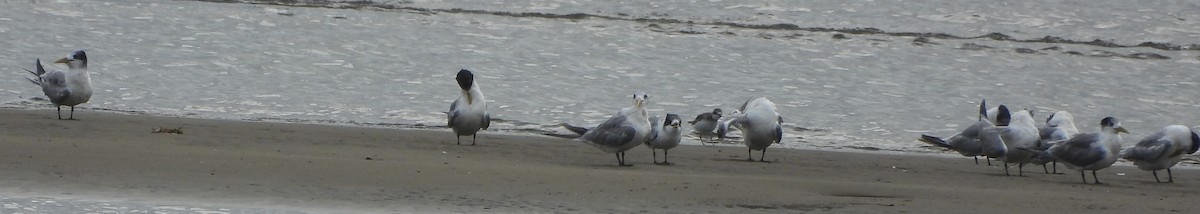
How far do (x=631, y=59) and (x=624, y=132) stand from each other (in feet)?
23.4

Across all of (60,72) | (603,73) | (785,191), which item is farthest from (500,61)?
(785,191)

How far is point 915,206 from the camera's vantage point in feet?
25.7

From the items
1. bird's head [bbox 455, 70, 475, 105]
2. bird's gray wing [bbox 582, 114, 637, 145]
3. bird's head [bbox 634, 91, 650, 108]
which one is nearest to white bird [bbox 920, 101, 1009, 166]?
bird's head [bbox 634, 91, 650, 108]

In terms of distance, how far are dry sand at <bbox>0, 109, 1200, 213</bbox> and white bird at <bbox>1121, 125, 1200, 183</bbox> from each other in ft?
0.39

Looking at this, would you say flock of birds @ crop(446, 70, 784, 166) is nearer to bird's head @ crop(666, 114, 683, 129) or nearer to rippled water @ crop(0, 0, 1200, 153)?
bird's head @ crop(666, 114, 683, 129)

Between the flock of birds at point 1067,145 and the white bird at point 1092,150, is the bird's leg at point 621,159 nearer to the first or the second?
the flock of birds at point 1067,145

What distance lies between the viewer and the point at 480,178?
27.5 feet

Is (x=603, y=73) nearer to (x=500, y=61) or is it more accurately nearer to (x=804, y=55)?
(x=500, y=61)

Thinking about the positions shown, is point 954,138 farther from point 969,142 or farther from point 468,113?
point 468,113

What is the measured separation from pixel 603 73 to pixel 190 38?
410 cm

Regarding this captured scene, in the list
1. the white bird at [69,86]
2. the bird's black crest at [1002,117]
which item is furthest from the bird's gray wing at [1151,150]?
the white bird at [69,86]

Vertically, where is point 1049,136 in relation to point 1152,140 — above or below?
below

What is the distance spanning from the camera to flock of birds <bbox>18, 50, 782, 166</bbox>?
33.9 feet

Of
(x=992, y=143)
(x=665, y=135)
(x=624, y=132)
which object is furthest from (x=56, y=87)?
(x=992, y=143)
